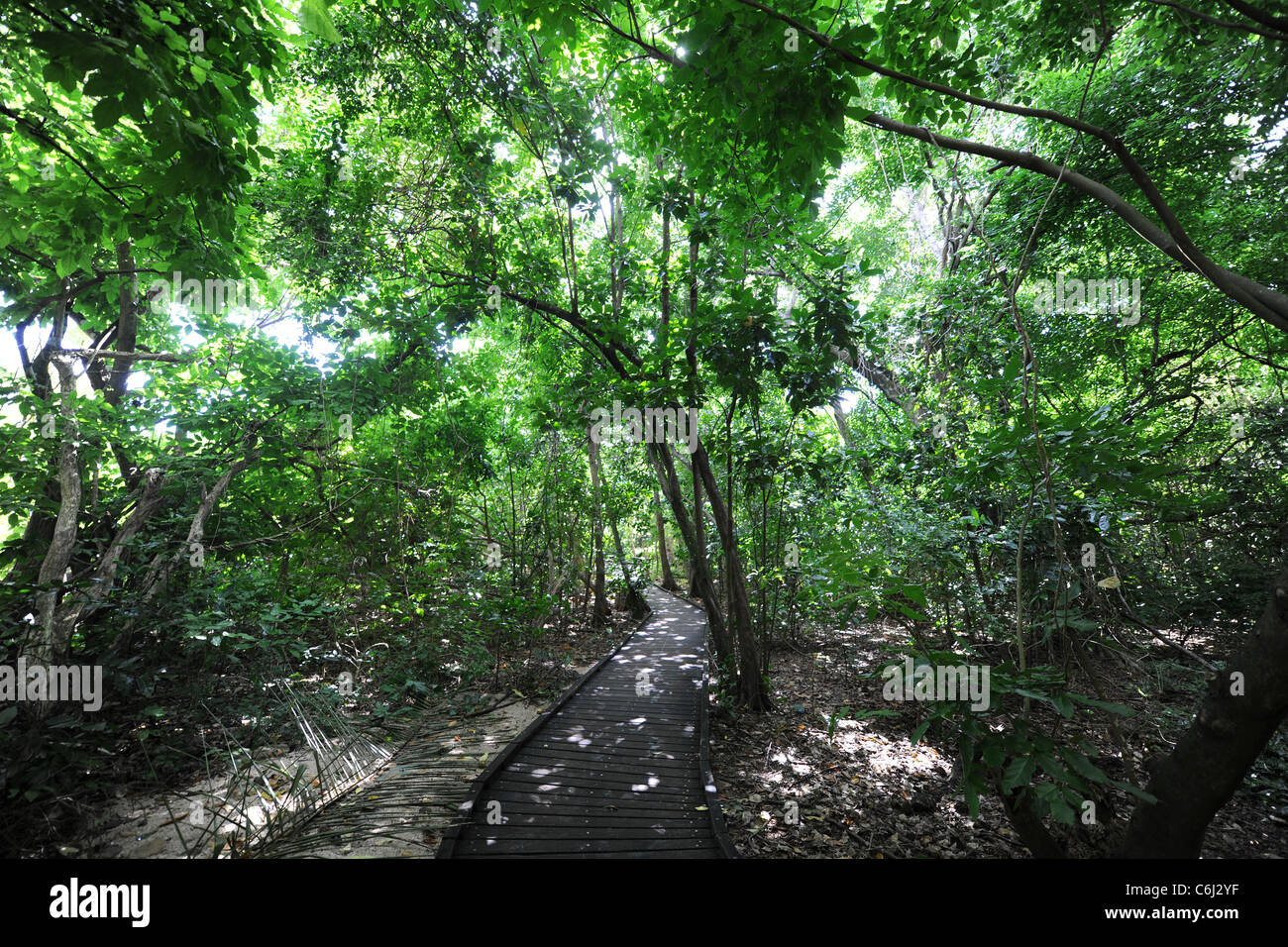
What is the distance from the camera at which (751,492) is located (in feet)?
18.5

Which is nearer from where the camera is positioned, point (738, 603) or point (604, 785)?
point (604, 785)

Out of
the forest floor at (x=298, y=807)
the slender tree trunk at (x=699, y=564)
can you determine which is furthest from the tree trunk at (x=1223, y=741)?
the slender tree trunk at (x=699, y=564)

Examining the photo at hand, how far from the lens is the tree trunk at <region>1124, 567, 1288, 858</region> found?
217cm

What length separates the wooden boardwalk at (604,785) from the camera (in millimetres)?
3469

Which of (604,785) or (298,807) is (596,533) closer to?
(604,785)

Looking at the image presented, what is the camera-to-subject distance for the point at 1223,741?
7.45ft

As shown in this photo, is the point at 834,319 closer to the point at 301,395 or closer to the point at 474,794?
the point at 474,794

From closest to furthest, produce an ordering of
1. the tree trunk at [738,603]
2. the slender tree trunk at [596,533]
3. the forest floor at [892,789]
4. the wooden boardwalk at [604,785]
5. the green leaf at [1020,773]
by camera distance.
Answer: the green leaf at [1020,773], the wooden boardwalk at [604,785], the forest floor at [892,789], the tree trunk at [738,603], the slender tree trunk at [596,533]

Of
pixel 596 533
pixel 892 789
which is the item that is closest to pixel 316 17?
pixel 892 789

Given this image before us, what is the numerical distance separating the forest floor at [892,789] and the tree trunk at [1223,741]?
1379 mm

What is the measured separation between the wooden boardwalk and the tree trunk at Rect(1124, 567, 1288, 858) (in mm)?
2469

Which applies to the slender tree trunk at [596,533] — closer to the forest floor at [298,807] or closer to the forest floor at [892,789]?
the forest floor at [298,807]

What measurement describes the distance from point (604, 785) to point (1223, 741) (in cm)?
418

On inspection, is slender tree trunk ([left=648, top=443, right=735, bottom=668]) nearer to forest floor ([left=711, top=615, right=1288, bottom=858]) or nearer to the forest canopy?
the forest canopy
